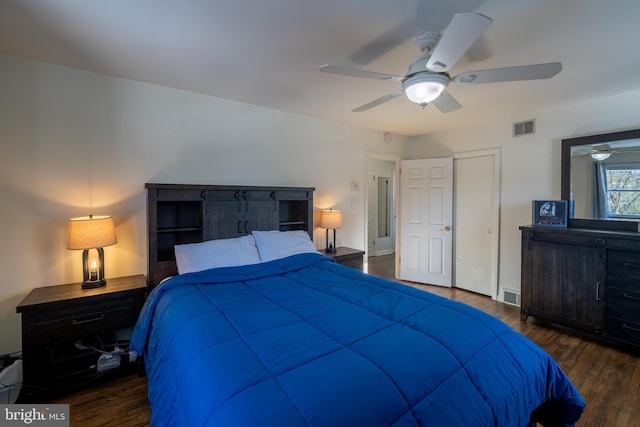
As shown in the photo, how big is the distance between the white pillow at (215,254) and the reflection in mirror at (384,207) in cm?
468

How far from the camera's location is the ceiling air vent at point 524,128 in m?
3.46

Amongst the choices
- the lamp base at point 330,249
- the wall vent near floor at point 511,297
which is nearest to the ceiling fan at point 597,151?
the wall vent near floor at point 511,297

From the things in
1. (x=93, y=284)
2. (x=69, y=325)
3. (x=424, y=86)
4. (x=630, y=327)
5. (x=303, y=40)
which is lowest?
(x=630, y=327)

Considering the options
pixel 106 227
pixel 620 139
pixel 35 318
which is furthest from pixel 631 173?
pixel 35 318

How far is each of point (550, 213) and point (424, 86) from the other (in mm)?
2485

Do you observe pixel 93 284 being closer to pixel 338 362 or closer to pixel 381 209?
pixel 338 362

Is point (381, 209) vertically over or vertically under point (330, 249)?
over

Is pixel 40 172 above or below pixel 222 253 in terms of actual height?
above

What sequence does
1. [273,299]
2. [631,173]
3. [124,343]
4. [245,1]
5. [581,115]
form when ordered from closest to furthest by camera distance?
[245,1], [273,299], [124,343], [631,173], [581,115]

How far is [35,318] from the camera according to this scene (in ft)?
6.21

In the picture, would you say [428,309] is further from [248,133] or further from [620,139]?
[620,139]

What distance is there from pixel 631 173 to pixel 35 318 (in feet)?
17.0

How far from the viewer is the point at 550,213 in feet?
10.2

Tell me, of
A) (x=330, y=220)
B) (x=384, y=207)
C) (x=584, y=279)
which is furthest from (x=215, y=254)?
(x=384, y=207)
